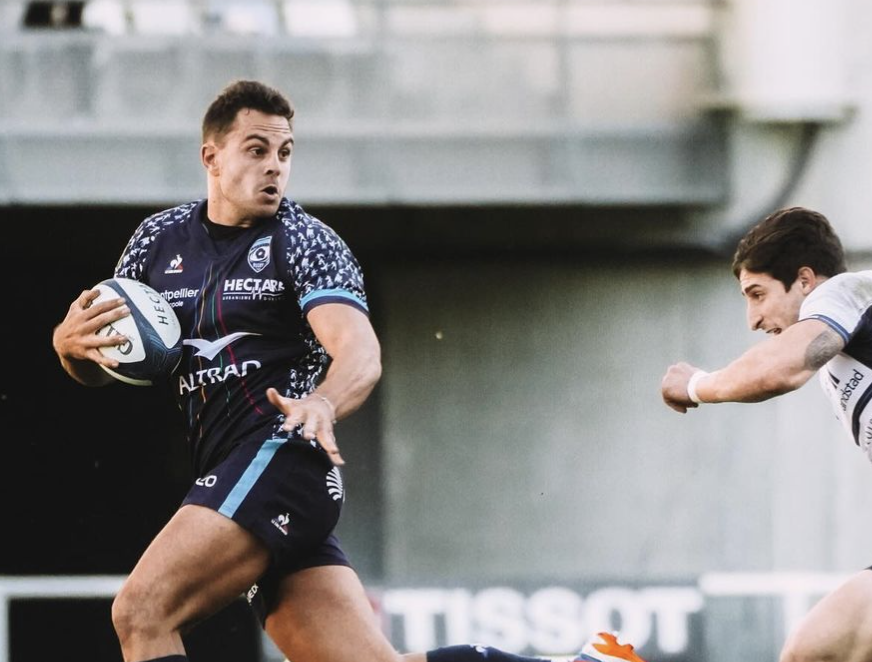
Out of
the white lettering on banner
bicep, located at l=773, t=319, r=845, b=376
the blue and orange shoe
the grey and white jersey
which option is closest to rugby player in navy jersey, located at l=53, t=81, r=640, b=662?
the blue and orange shoe

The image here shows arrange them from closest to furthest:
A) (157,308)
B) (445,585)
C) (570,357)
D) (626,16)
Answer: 1. (157,308)
2. (445,585)
3. (626,16)
4. (570,357)

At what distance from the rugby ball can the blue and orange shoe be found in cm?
153

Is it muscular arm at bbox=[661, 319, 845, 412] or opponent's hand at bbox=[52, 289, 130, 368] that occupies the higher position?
opponent's hand at bbox=[52, 289, 130, 368]

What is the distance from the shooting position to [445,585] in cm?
905

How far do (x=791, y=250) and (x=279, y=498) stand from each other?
64.3 inches

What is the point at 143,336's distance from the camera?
4.29 metres

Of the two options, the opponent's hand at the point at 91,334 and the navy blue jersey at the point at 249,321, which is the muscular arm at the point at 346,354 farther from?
the opponent's hand at the point at 91,334

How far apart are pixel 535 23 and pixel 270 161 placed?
539cm

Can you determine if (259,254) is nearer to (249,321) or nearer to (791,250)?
(249,321)

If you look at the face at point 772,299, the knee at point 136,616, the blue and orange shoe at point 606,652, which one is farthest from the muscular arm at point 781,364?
the knee at point 136,616

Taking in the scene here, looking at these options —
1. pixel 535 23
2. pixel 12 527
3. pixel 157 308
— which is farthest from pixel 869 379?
pixel 12 527

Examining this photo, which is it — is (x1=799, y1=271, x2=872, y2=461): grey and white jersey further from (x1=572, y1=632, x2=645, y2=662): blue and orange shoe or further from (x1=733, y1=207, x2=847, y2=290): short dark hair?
(x1=572, y1=632, x2=645, y2=662): blue and orange shoe

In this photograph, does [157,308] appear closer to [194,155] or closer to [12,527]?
[194,155]

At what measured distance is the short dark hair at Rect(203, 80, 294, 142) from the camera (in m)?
4.52
